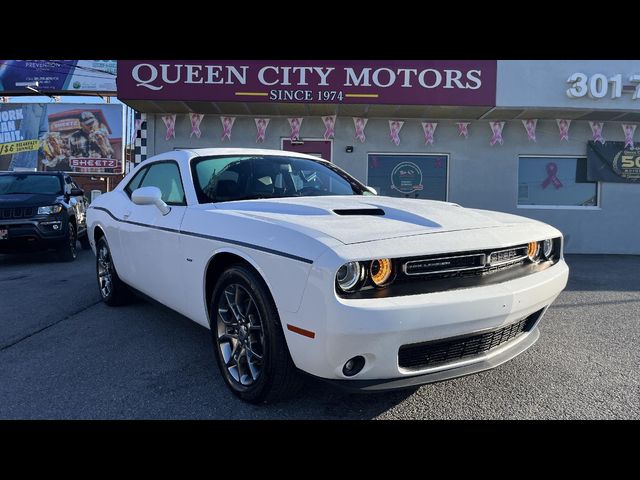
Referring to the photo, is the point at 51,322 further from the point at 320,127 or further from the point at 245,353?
the point at 320,127

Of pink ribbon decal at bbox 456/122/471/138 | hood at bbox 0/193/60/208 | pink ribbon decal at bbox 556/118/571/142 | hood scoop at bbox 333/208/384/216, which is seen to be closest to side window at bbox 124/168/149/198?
hood scoop at bbox 333/208/384/216

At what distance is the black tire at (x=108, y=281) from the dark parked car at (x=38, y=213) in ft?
11.1

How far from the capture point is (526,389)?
8.84 ft

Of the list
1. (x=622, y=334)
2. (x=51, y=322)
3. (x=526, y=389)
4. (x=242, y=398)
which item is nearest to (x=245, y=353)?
(x=242, y=398)

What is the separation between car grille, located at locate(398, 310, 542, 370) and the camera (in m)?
2.07

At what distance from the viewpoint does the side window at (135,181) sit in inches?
167

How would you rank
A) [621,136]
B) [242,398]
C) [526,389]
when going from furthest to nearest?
1. [621,136]
2. [526,389]
3. [242,398]

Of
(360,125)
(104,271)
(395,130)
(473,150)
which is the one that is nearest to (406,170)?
(395,130)

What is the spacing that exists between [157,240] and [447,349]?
221cm

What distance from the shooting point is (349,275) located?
77.7 inches

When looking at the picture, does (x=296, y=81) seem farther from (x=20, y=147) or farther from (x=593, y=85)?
(x=20, y=147)

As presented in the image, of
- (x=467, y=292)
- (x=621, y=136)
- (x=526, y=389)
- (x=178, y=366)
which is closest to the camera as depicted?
(x=467, y=292)

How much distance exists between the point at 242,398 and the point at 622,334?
3.35 m

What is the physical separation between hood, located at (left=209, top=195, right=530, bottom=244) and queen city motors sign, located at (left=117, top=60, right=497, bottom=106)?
17.7 ft
